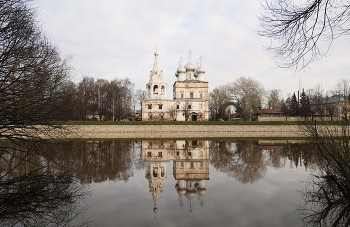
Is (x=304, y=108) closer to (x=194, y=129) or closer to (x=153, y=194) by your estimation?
(x=194, y=129)

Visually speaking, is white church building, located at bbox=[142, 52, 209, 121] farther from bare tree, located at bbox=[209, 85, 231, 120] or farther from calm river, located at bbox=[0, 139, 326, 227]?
calm river, located at bbox=[0, 139, 326, 227]

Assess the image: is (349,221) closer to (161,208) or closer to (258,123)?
(161,208)

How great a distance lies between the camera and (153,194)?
8492mm

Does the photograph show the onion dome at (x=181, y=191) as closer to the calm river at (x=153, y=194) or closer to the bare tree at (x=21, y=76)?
the calm river at (x=153, y=194)

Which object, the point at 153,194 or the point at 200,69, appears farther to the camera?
the point at 200,69

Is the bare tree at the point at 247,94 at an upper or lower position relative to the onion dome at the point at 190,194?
upper

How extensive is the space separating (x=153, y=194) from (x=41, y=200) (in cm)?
306

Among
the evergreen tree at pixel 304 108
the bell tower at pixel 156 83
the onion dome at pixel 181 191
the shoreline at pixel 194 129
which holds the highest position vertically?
the bell tower at pixel 156 83

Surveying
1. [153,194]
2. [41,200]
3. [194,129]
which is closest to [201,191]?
[153,194]

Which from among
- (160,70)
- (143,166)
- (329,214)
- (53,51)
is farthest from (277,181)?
(160,70)

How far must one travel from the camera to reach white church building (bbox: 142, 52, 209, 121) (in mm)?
50594

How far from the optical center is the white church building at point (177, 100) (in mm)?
50594

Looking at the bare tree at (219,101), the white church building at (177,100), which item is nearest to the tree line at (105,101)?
the white church building at (177,100)

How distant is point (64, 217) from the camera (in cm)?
637
